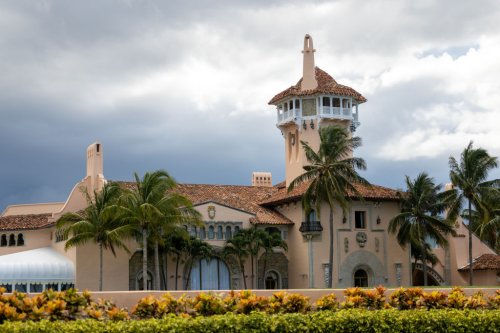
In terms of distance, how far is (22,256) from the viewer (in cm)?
5538

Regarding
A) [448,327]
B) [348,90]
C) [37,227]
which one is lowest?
[448,327]

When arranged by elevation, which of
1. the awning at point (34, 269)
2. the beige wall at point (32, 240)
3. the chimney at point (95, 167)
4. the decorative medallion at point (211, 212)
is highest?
the chimney at point (95, 167)

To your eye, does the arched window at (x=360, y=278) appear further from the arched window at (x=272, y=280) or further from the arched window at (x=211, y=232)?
the arched window at (x=211, y=232)

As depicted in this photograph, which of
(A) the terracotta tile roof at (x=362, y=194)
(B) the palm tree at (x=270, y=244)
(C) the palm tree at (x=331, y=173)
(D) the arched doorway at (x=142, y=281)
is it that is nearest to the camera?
(C) the palm tree at (x=331, y=173)

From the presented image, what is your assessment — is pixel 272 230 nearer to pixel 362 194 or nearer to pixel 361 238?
pixel 361 238

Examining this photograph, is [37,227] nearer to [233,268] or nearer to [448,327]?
[233,268]

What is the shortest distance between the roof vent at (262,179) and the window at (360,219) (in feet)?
43.2

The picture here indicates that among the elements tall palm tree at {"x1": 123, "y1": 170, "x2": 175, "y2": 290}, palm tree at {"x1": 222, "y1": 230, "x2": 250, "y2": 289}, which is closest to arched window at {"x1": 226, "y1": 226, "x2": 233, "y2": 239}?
palm tree at {"x1": 222, "y1": 230, "x2": 250, "y2": 289}

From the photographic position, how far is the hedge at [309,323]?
20438 mm

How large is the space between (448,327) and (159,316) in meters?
8.35

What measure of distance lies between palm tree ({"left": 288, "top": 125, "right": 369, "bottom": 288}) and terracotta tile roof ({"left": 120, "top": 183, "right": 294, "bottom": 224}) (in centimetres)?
467

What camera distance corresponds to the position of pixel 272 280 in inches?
2377

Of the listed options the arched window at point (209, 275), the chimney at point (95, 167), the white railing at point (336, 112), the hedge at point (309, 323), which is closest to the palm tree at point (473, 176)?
the white railing at point (336, 112)

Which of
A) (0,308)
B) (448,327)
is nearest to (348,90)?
(448,327)
